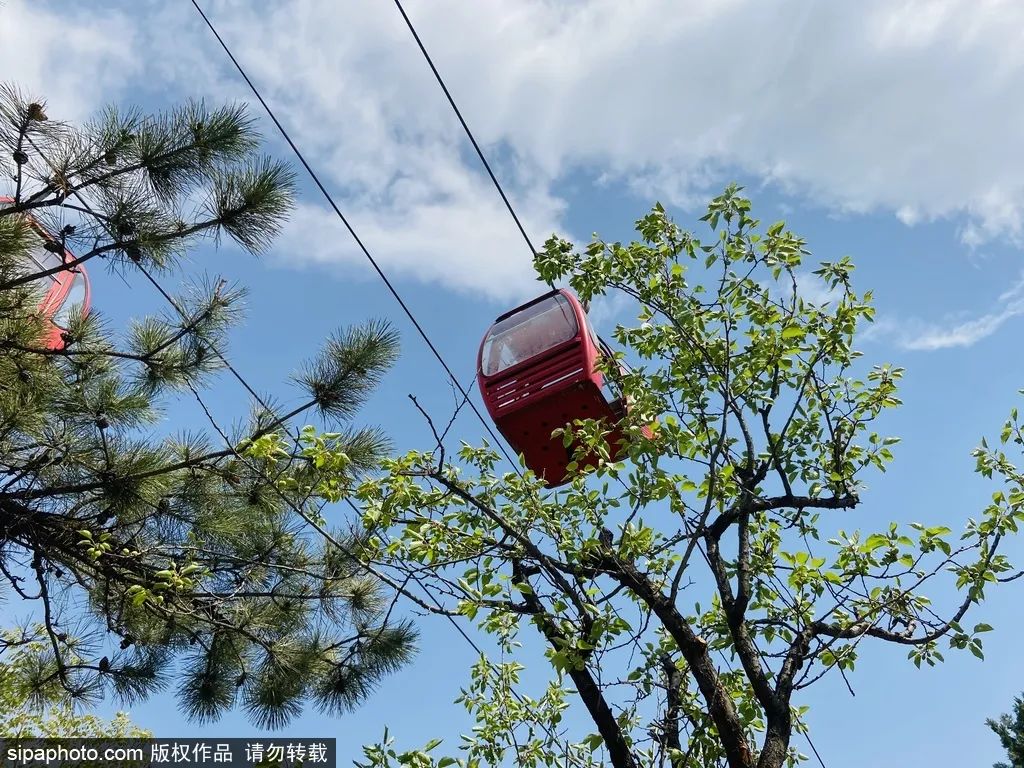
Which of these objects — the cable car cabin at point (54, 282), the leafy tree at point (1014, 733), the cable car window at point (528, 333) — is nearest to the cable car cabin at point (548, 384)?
the cable car window at point (528, 333)

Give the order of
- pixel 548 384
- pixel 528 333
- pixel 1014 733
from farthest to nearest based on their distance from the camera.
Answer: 1. pixel 1014 733
2. pixel 528 333
3. pixel 548 384

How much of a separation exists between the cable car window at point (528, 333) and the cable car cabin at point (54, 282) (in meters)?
2.36

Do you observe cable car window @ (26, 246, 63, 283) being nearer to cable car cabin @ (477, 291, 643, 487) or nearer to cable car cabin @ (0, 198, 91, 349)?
cable car cabin @ (0, 198, 91, 349)

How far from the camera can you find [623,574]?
14.5 ft

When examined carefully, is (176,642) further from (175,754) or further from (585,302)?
(585,302)

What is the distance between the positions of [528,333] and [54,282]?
300 centimetres

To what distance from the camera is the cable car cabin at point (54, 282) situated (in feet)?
16.0

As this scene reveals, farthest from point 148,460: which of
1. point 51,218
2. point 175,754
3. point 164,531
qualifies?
point 175,754

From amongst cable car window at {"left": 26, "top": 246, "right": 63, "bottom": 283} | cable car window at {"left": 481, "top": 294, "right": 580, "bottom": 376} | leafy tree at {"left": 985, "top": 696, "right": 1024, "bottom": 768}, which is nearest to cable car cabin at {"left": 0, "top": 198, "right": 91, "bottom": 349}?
cable car window at {"left": 26, "top": 246, "right": 63, "bottom": 283}

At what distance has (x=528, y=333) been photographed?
5520mm

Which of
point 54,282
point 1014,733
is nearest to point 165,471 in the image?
point 54,282

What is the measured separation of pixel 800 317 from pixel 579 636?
1.95 m

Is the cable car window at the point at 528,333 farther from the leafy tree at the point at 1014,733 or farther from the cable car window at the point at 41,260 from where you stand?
the leafy tree at the point at 1014,733

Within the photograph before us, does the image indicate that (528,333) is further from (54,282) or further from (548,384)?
(54,282)
